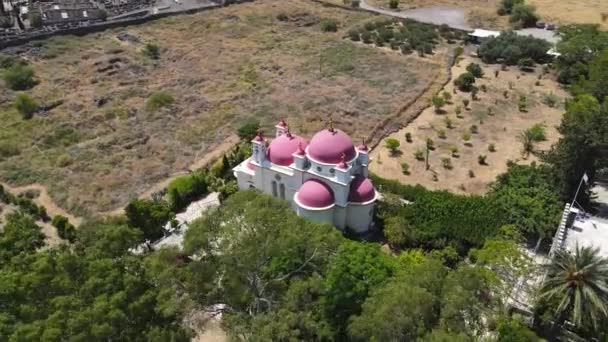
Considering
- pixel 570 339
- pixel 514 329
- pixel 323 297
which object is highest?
pixel 323 297

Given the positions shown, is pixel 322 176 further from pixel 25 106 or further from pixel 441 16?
pixel 441 16

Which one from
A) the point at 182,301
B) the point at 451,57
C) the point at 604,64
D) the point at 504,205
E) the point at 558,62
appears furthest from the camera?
the point at 451,57

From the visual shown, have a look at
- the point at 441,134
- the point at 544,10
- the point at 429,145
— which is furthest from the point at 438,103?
the point at 544,10

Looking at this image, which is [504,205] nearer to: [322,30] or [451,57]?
[451,57]

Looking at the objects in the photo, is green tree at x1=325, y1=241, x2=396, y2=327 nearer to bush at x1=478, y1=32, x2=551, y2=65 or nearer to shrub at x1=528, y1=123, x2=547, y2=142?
shrub at x1=528, y1=123, x2=547, y2=142

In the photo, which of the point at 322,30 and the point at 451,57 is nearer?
the point at 451,57

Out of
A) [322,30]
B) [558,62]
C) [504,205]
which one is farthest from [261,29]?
[504,205]
